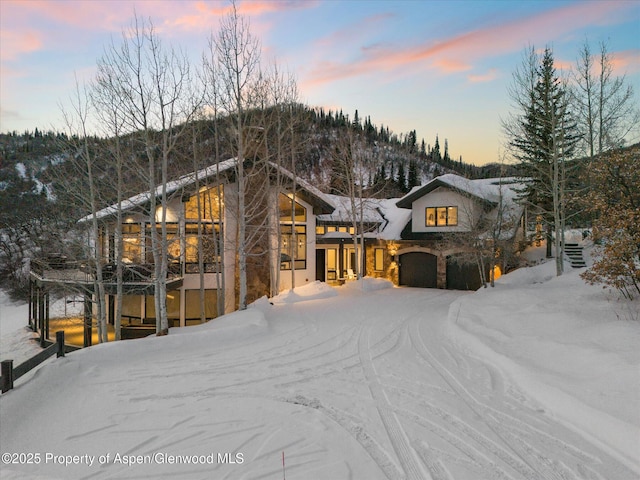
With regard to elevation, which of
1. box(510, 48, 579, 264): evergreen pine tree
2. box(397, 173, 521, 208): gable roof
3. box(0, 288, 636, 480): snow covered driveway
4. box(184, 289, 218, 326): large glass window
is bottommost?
box(184, 289, 218, 326): large glass window

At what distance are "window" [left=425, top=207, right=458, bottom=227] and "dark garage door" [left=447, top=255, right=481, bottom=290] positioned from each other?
211 centimetres

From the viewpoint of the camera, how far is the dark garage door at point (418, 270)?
23.4 metres

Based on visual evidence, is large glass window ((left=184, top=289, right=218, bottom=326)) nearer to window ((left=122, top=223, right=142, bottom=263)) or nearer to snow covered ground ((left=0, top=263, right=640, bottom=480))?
window ((left=122, top=223, right=142, bottom=263))

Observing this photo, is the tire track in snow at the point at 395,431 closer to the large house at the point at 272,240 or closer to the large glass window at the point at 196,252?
the large house at the point at 272,240

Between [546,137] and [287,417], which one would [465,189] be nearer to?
[546,137]

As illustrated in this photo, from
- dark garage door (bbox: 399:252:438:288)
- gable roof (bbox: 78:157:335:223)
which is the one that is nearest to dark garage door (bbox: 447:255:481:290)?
dark garage door (bbox: 399:252:438:288)

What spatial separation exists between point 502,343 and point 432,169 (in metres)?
132

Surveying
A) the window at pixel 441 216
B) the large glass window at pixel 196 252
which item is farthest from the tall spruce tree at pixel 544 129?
the large glass window at pixel 196 252

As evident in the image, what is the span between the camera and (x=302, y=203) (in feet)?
68.2

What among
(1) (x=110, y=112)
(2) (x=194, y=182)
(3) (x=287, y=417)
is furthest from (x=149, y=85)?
(3) (x=287, y=417)

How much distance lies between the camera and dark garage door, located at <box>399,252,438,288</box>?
76.7 feet

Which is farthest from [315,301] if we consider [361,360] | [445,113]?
[445,113]

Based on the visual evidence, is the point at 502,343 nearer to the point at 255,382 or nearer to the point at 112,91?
the point at 255,382

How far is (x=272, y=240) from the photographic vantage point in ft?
62.2
